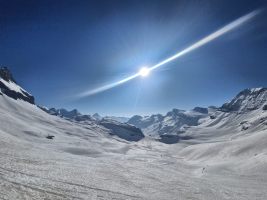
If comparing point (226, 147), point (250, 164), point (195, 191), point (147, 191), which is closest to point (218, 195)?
point (195, 191)

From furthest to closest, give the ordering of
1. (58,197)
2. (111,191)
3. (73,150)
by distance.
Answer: (73,150) < (111,191) < (58,197)

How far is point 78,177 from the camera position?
50.4 m

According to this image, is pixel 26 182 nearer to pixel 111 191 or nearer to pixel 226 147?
pixel 111 191

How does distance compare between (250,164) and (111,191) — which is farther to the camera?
(250,164)

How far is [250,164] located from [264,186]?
30.2 metres

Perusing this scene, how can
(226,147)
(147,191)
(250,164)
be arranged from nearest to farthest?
(147,191) → (250,164) → (226,147)

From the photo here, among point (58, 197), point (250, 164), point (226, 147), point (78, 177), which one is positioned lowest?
point (58, 197)

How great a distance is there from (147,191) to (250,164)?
58.0 metres

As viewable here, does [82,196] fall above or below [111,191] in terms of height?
below

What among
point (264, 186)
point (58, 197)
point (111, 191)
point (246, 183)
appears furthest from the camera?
point (246, 183)

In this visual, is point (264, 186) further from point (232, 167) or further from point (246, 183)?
point (232, 167)

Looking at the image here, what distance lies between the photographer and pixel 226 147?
14538cm

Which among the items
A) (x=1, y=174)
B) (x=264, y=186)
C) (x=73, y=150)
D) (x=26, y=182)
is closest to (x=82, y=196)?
(x=26, y=182)

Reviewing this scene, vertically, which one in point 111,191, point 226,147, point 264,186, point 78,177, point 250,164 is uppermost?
point 226,147
